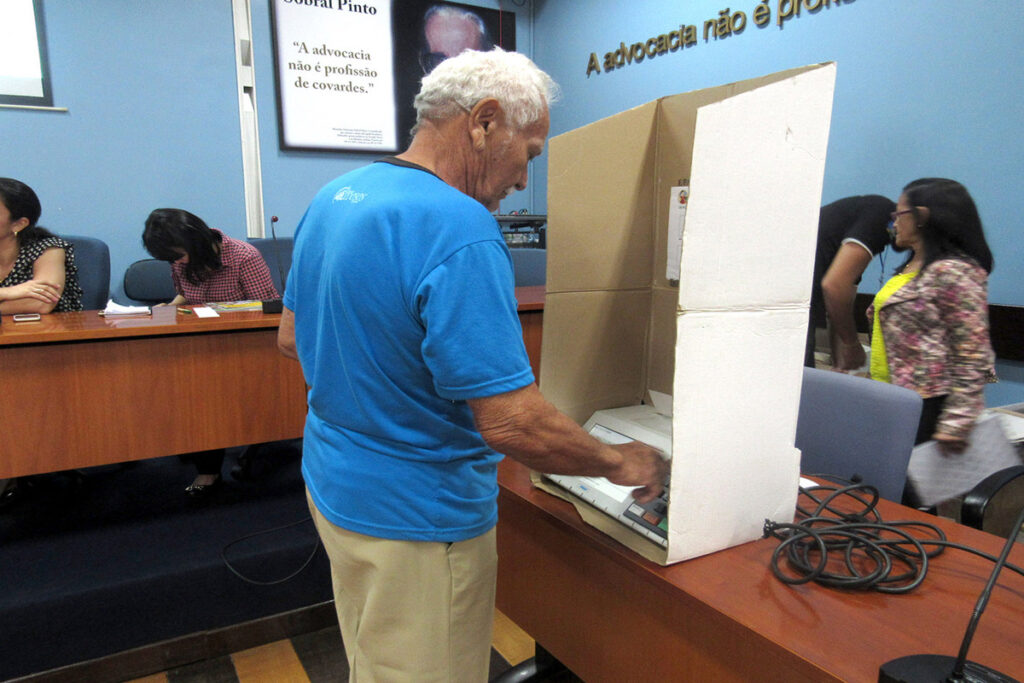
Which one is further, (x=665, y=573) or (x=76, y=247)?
(x=76, y=247)

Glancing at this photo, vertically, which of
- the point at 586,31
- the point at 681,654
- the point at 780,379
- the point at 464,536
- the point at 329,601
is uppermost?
the point at 586,31

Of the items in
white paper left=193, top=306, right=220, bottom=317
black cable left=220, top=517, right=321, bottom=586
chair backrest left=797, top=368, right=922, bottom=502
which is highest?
white paper left=193, top=306, right=220, bottom=317

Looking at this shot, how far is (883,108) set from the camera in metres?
2.50

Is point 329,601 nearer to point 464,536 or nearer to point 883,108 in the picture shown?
point 464,536

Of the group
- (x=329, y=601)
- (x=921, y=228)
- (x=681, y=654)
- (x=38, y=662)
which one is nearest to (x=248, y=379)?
(x=329, y=601)

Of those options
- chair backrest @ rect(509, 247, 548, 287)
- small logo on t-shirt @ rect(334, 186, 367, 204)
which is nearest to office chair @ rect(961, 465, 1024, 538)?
small logo on t-shirt @ rect(334, 186, 367, 204)

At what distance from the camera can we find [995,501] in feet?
4.82

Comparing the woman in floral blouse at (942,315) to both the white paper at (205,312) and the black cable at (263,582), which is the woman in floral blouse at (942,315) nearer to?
the black cable at (263,582)

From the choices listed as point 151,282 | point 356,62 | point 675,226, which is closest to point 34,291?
point 151,282

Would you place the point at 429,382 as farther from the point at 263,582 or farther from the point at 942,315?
the point at 942,315

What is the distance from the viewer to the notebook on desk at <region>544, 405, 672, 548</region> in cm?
85

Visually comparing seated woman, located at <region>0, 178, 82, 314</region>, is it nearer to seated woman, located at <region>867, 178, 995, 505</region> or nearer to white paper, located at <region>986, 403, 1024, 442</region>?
seated woman, located at <region>867, 178, 995, 505</region>

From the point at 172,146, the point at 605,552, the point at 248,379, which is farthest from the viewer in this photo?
the point at 172,146

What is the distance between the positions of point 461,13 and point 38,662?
4210 mm
